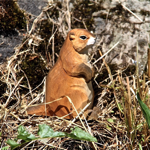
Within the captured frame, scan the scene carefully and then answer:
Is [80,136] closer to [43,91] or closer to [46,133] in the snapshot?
[46,133]

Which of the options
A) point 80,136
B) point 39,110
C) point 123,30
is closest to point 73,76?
point 39,110

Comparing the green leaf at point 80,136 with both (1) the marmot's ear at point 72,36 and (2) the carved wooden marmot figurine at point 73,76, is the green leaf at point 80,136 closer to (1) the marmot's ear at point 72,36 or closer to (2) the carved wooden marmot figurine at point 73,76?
(2) the carved wooden marmot figurine at point 73,76

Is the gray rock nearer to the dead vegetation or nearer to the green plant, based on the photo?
the dead vegetation

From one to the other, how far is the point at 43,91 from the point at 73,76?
1.64 ft

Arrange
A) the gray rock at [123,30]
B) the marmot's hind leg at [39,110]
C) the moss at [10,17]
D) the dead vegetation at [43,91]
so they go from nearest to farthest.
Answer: the dead vegetation at [43,91] < the marmot's hind leg at [39,110] < the moss at [10,17] < the gray rock at [123,30]

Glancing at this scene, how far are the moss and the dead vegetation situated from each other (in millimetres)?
128

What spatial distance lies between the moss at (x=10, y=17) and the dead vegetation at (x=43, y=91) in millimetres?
128

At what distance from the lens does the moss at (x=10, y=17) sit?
2215 millimetres

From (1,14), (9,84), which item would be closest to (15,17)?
(1,14)

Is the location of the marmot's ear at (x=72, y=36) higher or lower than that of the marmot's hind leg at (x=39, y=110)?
higher

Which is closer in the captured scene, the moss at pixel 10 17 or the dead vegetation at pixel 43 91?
the dead vegetation at pixel 43 91

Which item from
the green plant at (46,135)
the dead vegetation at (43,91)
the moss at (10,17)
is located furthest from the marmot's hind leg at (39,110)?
the moss at (10,17)

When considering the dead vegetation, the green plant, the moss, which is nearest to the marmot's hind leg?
the dead vegetation

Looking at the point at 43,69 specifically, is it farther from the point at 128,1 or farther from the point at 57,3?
the point at 128,1
